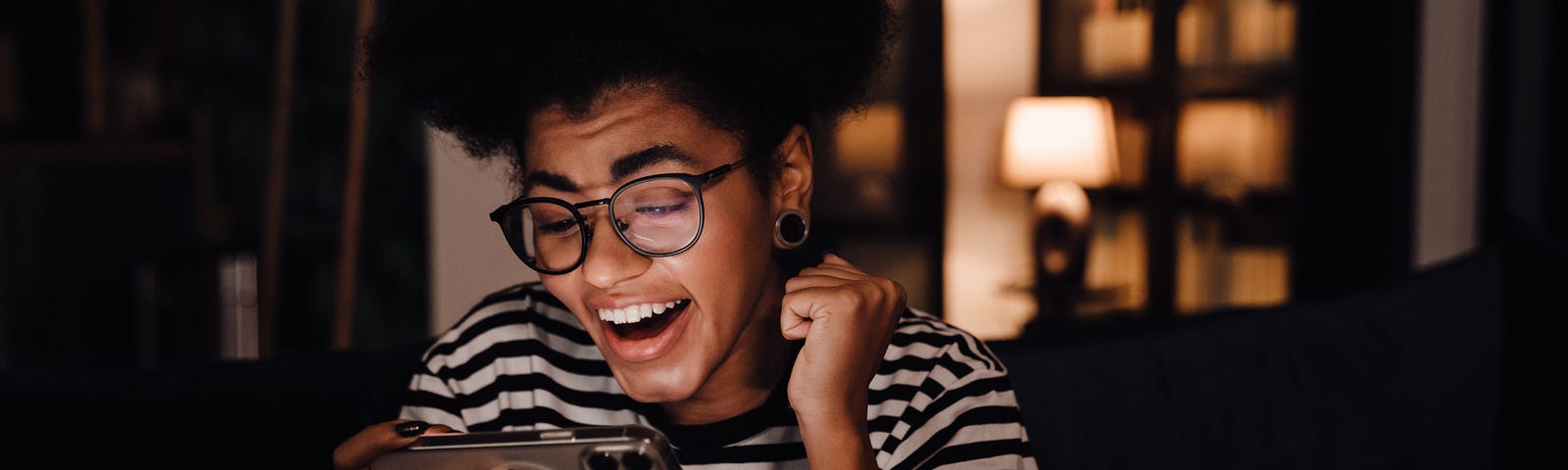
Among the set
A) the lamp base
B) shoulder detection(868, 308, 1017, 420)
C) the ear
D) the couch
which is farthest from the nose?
the lamp base

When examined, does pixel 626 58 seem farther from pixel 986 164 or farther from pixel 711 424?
pixel 986 164

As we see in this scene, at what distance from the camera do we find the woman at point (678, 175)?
1.91 feet

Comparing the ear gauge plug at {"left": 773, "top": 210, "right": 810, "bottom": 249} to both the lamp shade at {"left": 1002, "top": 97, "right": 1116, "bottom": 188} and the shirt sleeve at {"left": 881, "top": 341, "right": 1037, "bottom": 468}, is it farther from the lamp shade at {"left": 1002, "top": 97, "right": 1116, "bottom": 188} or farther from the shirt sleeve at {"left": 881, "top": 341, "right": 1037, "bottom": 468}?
the lamp shade at {"left": 1002, "top": 97, "right": 1116, "bottom": 188}

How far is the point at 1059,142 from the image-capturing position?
2.89 meters

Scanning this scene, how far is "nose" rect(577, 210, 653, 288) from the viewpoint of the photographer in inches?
22.6

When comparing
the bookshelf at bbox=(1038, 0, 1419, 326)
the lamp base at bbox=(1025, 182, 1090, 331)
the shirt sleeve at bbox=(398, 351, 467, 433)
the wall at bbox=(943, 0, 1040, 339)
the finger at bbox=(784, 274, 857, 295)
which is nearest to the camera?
the finger at bbox=(784, 274, 857, 295)

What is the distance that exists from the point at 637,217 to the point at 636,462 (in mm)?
121

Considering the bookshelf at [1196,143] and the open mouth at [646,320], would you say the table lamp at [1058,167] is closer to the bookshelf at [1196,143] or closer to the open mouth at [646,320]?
the bookshelf at [1196,143]

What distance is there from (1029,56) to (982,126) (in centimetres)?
29

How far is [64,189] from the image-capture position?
2961mm

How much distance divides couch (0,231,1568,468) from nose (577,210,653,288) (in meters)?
0.38

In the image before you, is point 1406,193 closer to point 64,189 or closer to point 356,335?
point 356,335

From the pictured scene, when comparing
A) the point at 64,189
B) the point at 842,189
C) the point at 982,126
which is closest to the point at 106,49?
the point at 64,189

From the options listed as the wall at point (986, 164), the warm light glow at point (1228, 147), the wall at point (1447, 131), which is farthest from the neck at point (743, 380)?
the wall at point (986, 164)
